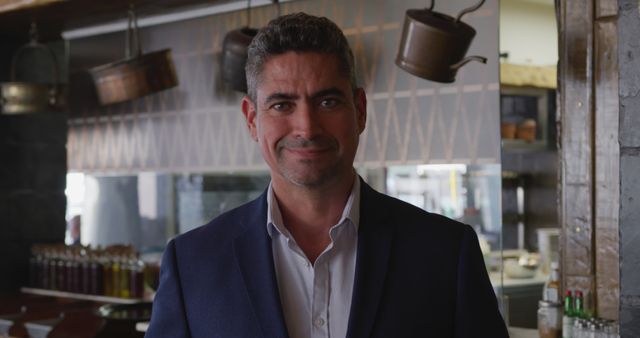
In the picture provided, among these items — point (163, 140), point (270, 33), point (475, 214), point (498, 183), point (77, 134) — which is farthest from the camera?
point (77, 134)

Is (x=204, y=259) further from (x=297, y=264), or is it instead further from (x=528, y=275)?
(x=528, y=275)

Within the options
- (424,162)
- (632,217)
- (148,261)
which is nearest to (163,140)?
(148,261)

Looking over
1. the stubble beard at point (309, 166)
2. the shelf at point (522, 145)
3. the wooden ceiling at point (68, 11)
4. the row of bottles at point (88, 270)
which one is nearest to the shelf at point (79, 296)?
the row of bottles at point (88, 270)

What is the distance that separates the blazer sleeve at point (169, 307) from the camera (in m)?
1.53

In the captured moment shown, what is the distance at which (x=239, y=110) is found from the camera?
176 inches

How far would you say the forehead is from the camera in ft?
4.79

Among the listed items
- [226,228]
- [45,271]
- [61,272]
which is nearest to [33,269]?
[45,271]

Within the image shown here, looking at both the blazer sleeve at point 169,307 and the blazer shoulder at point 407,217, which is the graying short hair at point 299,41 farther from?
the blazer sleeve at point 169,307

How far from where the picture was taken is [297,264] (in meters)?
1.58

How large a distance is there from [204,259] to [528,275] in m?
3.99

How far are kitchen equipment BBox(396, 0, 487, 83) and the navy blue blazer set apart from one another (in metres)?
1.62

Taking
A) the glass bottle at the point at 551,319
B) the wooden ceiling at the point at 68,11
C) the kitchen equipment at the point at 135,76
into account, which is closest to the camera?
the glass bottle at the point at 551,319

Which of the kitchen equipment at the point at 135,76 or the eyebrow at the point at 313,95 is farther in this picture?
the kitchen equipment at the point at 135,76

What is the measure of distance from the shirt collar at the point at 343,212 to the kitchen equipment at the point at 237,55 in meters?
2.23
